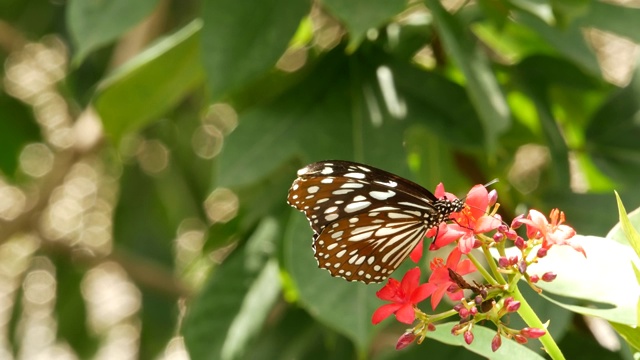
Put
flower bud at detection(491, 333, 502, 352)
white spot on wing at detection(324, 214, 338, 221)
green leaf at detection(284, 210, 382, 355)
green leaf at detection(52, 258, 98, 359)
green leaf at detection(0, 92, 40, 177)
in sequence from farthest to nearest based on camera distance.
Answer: green leaf at detection(52, 258, 98, 359) < green leaf at detection(0, 92, 40, 177) < green leaf at detection(284, 210, 382, 355) < white spot on wing at detection(324, 214, 338, 221) < flower bud at detection(491, 333, 502, 352)

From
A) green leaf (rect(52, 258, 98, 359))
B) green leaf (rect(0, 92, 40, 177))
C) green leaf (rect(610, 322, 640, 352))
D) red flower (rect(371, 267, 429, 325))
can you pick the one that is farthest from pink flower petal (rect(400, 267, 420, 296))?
green leaf (rect(52, 258, 98, 359))

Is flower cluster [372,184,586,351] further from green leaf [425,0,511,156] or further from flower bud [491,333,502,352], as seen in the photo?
green leaf [425,0,511,156]

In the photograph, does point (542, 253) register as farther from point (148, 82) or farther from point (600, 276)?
point (148, 82)

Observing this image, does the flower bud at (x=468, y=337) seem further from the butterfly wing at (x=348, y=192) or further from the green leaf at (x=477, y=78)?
the green leaf at (x=477, y=78)

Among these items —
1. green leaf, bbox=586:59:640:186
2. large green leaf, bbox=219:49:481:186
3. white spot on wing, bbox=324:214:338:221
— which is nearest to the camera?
white spot on wing, bbox=324:214:338:221

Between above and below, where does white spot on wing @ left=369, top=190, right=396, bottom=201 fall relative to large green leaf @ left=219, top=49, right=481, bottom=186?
above

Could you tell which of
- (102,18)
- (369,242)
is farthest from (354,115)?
(369,242)

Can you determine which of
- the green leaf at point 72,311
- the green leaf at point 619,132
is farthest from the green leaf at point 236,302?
the green leaf at point 72,311

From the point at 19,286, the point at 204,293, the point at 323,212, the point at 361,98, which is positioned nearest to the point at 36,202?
the point at 19,286
